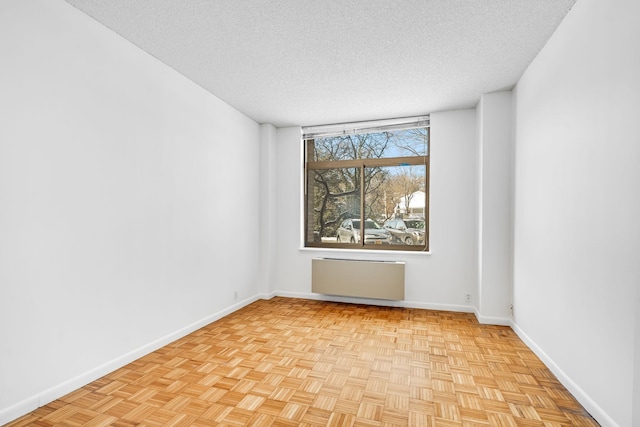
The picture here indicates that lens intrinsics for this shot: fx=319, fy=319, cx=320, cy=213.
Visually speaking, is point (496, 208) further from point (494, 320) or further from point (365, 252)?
point (365, 252)

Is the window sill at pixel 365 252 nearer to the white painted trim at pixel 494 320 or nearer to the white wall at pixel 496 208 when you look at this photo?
the white wall at pixel 496 208

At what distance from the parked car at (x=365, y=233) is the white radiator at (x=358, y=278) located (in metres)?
0.42

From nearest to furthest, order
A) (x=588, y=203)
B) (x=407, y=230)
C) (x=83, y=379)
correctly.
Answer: (x=588, y=203) → (x=83, y=379) → (x=407, y=230)

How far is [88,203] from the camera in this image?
2.35 m

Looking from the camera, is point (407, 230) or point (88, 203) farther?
point (407, 230)

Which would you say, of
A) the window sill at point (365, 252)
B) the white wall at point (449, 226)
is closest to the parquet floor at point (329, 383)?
the white wall at point (449, 226)

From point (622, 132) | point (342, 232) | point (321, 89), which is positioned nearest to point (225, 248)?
point (342, 232)

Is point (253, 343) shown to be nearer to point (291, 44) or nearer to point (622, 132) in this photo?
point (291, 44)

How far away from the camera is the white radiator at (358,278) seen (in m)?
4.38

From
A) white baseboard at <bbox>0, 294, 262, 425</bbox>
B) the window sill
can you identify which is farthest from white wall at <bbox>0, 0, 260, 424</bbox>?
the window sill

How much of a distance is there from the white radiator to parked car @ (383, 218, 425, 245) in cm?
43

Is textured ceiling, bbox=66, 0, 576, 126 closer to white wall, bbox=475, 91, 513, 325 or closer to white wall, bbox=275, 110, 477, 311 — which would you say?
white wall, bbox=475, 91, 513, 325

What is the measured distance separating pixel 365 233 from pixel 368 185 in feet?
2.41

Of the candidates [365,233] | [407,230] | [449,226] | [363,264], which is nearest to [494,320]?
[449,226]
